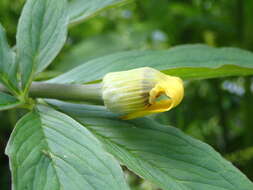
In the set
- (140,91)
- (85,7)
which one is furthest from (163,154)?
(85,7)

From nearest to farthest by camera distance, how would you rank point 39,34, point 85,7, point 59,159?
1. point 59,159
2. point 39,34
3. point 85,7

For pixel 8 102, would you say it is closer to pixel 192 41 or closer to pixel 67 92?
pixel 67 92

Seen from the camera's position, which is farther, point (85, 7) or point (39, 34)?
point (85, 7)

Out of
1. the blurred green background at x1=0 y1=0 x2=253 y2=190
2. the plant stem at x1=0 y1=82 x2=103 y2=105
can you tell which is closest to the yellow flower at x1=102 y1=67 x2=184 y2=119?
the plant stem at x1=0 y1=82 x2=103 y2=105

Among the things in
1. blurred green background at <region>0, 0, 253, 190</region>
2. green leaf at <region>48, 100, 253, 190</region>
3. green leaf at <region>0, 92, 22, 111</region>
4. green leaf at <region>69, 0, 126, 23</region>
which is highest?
green leaf at <region>0, 92, 22, 111</region>

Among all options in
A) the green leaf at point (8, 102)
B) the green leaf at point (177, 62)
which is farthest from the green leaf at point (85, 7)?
the green leaf at point (8, 102)

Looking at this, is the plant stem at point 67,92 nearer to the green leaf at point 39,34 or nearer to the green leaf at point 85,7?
the green leaf at point 39,34

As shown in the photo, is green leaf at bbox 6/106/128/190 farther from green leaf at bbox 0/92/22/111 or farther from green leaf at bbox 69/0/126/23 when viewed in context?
green leaf at bbox 69/0/126/23
